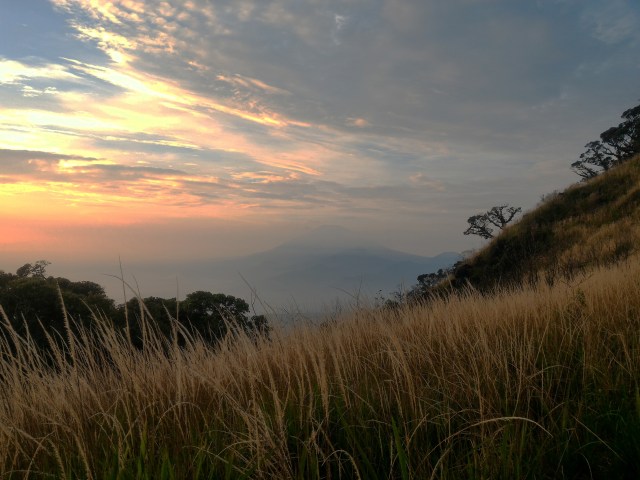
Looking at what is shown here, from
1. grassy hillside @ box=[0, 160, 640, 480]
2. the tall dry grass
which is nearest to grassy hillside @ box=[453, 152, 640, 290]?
grassy hillside @ box=[0, 160, 640, 480]

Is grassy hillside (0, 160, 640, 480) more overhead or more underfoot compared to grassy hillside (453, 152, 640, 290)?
more underfoot

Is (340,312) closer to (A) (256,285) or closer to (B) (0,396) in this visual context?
(A) (256,285)

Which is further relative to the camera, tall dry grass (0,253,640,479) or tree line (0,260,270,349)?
tree line (0,260,270,349)

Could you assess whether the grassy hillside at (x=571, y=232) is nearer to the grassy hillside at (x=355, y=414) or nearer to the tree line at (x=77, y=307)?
the tree line at (x=77, y=307)

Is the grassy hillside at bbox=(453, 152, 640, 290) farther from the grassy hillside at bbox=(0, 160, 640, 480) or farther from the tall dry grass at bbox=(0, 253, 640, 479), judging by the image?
the tall dry grass at bbox=(0, 253, 640, 479)

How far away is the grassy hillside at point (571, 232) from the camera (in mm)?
18859

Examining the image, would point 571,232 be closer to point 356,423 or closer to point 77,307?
point 77,307

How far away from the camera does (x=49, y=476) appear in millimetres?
2674

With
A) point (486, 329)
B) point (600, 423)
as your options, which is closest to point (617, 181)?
point (486, 329)

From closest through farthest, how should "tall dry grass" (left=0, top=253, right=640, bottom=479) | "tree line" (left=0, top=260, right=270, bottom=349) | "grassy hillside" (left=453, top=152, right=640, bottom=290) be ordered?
1. "tall dry grass" (left=0, top=253, right=640, bottom=479)
2. "tree line" (left=0, top=260, right=270, bottom=349)
3. "grassy hillside" (left=453, top=152, right=640, bottom=290)

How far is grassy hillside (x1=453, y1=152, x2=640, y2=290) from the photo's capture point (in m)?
18.9

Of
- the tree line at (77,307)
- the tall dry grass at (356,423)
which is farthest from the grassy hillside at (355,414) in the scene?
the tree line at (77,307)

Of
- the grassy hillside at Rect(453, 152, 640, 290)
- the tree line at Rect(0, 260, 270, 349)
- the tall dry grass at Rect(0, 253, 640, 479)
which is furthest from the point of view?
the grassy hillside at Rect(453, 152, 640, 290)

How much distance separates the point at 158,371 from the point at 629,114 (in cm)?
4709
